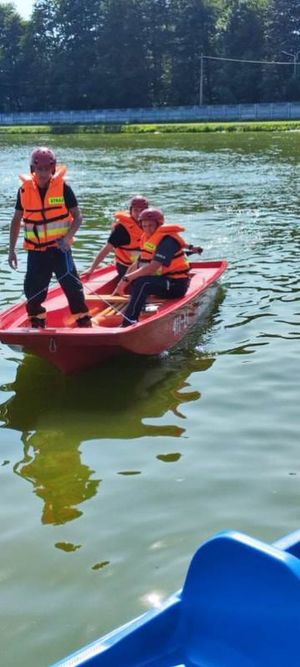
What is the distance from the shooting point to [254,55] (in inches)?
3307

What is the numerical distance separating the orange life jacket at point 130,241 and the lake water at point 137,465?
1.15m

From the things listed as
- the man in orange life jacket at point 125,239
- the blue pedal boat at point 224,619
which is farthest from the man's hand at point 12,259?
the blue pedal boat at point 224,619

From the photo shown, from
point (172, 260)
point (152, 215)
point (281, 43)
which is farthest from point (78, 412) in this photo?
point (281, 43)

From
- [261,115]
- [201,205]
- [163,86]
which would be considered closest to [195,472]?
[201,205]

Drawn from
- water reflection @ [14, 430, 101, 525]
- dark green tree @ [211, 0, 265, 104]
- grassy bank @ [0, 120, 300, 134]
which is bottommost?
water reflection @ [14, 430, 101, 525]

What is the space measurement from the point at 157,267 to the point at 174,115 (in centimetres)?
7174

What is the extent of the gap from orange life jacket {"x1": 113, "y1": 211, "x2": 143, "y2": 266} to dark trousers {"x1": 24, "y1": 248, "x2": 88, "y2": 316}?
74.6 inches

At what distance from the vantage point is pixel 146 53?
3725 inches

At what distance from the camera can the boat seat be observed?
2.87 meters

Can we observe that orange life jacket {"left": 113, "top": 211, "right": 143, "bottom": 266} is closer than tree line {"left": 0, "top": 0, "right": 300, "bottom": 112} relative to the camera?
Yes

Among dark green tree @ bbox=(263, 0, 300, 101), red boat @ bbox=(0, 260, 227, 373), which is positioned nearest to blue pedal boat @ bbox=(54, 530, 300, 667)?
red boat @ bbox=(0, 260, 227, 373)

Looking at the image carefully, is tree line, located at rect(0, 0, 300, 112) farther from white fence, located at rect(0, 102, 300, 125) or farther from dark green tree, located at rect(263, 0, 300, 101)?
white fence, located at rect(0, 102, 300, 125)

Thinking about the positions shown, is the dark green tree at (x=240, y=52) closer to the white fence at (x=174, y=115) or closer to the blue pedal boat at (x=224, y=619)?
the white fence at (x=174, y=115)

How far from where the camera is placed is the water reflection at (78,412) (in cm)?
556
